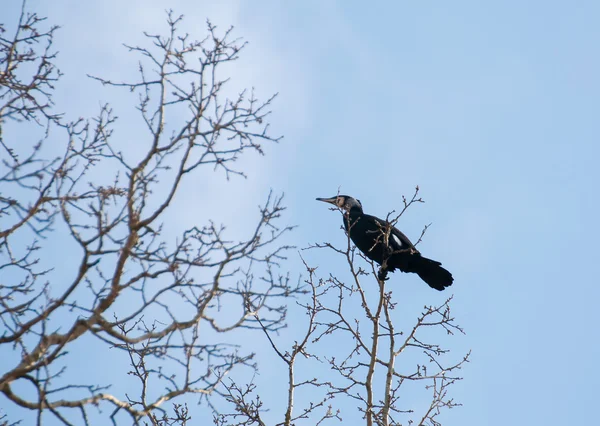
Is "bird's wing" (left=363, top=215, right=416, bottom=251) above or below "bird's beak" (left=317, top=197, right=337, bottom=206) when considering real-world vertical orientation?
below

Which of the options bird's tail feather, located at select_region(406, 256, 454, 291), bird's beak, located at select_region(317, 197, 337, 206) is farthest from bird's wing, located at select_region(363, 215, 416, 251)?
bird's beak, located at select_region(317, 197, 337, 206)

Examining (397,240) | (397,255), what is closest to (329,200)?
(397,240)

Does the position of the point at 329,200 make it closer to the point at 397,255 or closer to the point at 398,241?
the point at 398,241

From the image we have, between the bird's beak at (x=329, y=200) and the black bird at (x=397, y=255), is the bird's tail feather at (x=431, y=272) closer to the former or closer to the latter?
the black bird at (x=397, y=255)

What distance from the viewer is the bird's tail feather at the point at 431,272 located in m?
8.52

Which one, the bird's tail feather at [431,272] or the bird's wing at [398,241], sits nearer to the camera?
the bird's tail feather at [431,272]

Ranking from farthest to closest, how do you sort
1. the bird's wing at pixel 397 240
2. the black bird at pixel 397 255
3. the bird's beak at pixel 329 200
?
the bird's beak at pixel 329 200
the bird's wing at pixel 397 240
the black bird at pixel 397 255

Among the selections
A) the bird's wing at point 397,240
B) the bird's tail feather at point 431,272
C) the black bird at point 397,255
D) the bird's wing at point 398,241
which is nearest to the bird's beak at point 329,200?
the black bird at point 397,255

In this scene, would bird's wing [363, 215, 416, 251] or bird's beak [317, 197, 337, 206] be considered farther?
bird's beak [317, 197, 337, 206]

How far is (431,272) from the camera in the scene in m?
8.62

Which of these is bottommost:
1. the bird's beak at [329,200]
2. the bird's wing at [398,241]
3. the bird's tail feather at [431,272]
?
the bird's tail feather at [431,272]

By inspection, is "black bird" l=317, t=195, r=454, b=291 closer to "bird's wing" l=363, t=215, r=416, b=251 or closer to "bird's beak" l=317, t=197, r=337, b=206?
"bird's wing" l=363, t=215, r=416, b=251

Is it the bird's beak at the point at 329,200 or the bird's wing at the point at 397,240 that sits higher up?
the bird's beak at the point at 329,200

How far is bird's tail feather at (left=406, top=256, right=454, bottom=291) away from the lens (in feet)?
27.9
